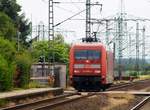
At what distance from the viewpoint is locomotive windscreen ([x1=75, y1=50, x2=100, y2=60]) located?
3909 cm

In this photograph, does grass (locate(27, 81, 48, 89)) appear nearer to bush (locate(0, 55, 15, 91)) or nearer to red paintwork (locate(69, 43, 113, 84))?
red paintwork (locate(69, 43, 113, 84))

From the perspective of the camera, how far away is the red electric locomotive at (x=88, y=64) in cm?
3875

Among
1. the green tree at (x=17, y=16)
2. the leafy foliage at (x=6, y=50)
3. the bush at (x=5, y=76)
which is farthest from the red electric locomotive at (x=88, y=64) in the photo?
the green tree at (x=17, y=16)

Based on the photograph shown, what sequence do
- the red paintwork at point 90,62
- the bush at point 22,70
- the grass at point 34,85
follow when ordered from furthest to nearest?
1. the grass at point 34,85
2. the bush at point 22,70
3. the red paintwork at point 90,62

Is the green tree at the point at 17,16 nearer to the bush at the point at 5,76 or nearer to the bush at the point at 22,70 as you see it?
the bush at the point at 22,70

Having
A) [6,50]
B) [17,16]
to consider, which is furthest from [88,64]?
[17,16]

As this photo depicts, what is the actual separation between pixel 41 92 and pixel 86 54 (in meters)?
8.28

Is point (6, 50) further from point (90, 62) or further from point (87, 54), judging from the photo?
point (90, 62)

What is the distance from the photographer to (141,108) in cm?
2433

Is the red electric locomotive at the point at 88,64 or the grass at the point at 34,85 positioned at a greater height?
the red electric locomotive at the point at 88,64

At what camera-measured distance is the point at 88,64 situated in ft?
128

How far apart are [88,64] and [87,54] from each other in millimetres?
748

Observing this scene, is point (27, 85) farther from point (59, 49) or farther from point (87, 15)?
point (59, 49)

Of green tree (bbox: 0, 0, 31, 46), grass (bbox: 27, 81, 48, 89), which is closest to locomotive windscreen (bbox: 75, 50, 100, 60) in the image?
grass (bbox: 27, 81, 48, 89)
